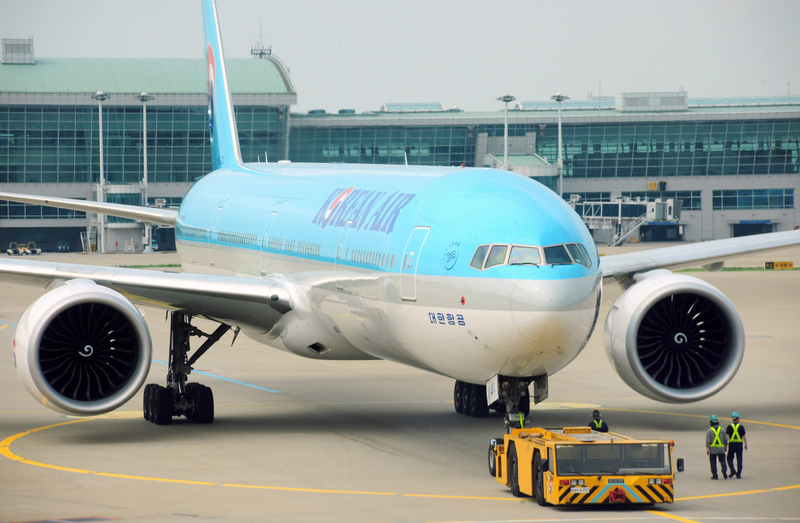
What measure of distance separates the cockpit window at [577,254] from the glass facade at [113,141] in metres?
102

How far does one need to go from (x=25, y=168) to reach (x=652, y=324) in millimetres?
105342

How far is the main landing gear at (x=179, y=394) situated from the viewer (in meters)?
24.3

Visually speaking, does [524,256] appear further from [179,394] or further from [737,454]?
[179,394]

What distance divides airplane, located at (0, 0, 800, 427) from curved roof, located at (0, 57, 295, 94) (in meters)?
95.5

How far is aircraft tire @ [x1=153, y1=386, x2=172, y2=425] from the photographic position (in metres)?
24.2

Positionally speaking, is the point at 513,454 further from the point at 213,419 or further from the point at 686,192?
the point at 686,192

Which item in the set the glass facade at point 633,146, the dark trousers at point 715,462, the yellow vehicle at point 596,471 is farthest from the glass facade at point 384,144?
the yellow vehicle at point 596,471

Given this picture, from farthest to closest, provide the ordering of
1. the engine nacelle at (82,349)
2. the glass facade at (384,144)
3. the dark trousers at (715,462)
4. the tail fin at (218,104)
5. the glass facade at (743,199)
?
the glass facade at (743,199) < the glass facade at (384,144) < the tail fin at (218,104) < the engine nacelle at (82,349) < the dark trousers at (715,462)

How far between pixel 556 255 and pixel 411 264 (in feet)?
8.77

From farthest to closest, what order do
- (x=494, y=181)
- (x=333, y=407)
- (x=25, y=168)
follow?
(x=25, y=168) < (x=333, y=407) < (x=494, y=181)

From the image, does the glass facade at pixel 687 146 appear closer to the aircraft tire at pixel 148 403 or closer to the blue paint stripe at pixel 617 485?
the aircraft tire at pixel 148 403

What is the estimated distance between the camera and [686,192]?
133 m

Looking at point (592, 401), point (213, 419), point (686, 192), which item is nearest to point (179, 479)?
point (213, 419)

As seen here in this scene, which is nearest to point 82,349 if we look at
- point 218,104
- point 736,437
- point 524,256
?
point 524,256
